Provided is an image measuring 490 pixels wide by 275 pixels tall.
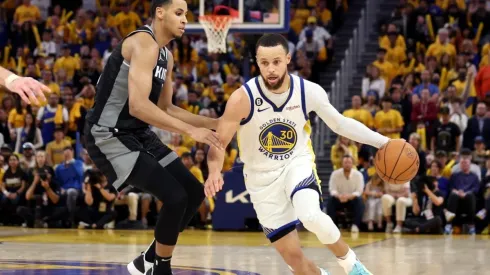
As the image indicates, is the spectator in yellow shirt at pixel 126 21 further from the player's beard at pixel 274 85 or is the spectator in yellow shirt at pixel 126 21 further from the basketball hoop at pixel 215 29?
the player's beard at pixel 274 85

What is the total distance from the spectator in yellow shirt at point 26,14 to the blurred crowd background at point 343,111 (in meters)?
0.03

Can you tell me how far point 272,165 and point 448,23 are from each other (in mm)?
13787

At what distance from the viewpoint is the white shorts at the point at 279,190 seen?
673cm

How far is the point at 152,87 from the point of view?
730 centimetres

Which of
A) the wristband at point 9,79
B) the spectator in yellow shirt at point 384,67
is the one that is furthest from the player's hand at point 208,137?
the spectator in yellow shirt at point 384,67

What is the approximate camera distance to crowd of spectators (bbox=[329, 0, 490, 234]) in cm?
1516

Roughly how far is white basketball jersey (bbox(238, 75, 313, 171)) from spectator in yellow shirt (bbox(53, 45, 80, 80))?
13.9m

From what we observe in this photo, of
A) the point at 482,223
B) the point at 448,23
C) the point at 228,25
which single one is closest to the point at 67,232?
the point at 228,25

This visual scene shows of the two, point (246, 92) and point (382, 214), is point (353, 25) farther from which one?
point (246, 92)

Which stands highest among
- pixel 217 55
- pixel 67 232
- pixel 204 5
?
pixel 204 5

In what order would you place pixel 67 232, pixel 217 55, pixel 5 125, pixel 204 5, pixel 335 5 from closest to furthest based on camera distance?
1. pixel 67 232
2. pixel 204 5
3. pixel 5 125
4. pixel 217 55
5. pixel 335 5

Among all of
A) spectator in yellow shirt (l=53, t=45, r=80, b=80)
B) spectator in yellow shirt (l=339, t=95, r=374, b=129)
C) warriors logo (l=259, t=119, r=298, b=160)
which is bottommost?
spectator in yellow shirt (l=339, t=95, r=374, b=129)

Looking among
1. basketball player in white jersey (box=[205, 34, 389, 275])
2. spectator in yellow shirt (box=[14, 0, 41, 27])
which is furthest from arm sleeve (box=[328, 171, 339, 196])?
spectator in yellow shirt (box=[14, 0, 41, 27])

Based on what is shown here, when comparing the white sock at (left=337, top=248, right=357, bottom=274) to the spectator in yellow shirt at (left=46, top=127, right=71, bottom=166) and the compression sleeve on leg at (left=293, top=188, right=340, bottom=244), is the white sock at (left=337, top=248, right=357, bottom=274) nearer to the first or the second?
the compression sleeve on leg at (left=293, top=188, right=340, bottom=244)
